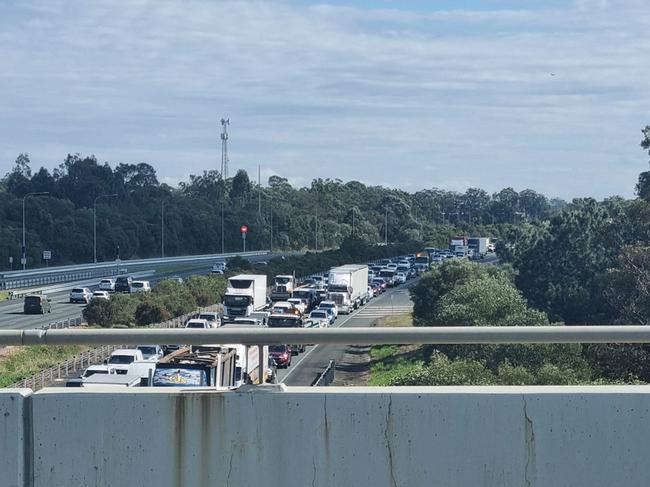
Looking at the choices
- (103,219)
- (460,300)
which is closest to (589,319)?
(460,300)

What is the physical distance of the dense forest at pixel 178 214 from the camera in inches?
3762

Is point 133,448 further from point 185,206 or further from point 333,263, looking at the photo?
point 185,206

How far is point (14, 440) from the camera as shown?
4895 millimetres

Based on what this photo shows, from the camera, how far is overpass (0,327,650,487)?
4875mm

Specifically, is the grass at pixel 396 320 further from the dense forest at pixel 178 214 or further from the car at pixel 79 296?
the dense forest at pixel 178 214

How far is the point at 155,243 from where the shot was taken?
110 meters

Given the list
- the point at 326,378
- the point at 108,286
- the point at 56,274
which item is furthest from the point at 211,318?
the point at 56,274

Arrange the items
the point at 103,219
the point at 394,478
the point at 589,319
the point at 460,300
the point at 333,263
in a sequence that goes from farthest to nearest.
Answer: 1. the point at 103,219
2. the point at 333,263
3. the point at 589,319
4. the point at 460,300
5. the point at 394,478

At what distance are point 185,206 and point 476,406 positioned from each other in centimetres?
11932

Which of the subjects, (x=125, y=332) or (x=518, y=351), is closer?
(x=125, y=332)

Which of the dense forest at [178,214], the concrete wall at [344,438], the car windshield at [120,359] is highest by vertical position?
the dense forest at [178,214]

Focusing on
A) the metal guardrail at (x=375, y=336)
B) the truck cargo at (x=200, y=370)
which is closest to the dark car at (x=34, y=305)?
the truck cargo at (x=200, y=370)

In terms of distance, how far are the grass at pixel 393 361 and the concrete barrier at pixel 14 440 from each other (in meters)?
24.4

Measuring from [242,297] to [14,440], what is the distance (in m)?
47.5
